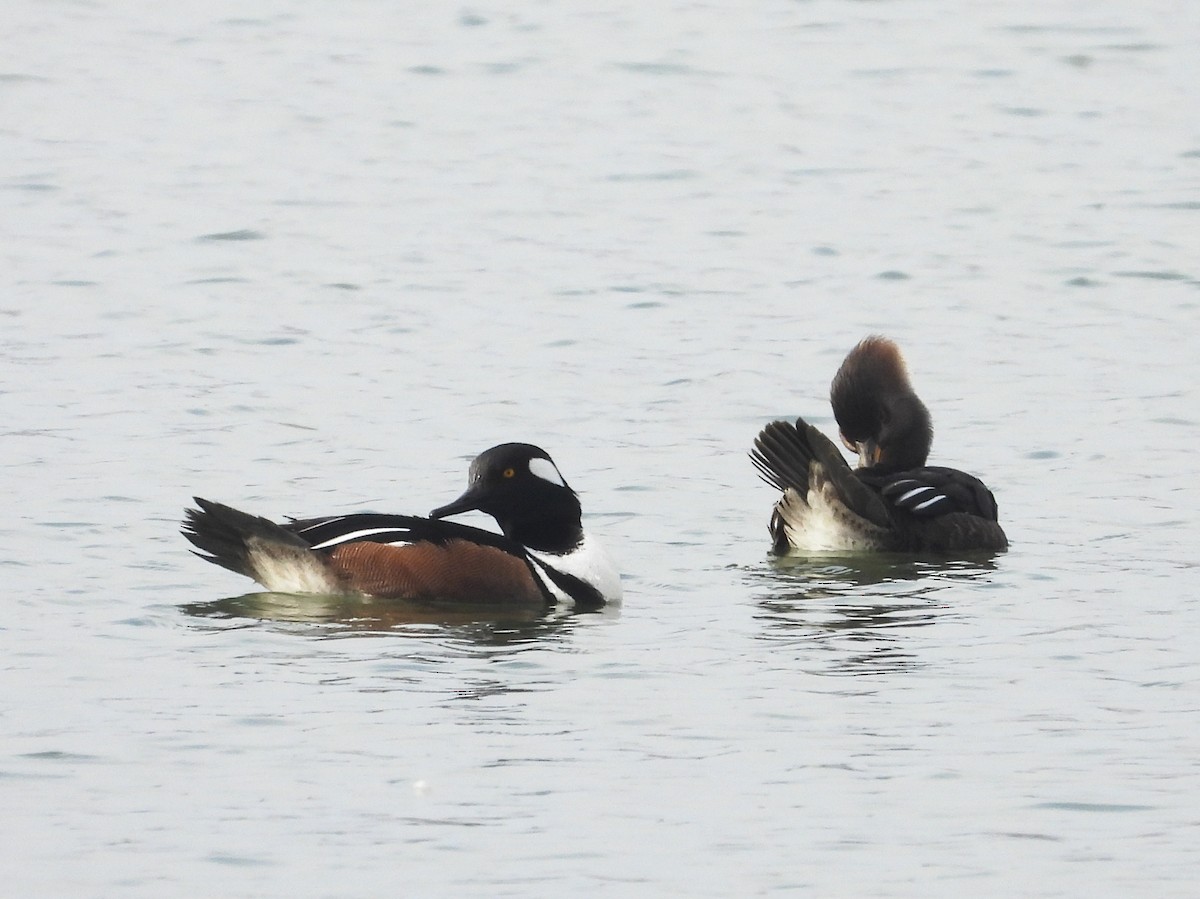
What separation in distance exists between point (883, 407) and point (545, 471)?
241cm

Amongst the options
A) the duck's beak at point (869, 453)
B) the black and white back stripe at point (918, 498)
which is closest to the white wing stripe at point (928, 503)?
the black and white back stripe at point (918, 498)

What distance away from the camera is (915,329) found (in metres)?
16.5

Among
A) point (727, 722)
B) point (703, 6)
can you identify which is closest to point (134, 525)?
point (727, 722)

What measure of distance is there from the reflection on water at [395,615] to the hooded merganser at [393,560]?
53 mm

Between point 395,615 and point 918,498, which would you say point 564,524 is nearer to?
point 395,615

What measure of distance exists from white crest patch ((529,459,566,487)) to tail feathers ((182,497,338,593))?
1.08 meters

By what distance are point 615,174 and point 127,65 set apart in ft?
22.7

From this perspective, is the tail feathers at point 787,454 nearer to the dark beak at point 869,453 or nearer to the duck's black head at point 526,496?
the dark beak at point 869,453

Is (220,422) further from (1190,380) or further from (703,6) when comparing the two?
(703,6)

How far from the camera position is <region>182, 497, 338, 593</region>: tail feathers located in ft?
33.0

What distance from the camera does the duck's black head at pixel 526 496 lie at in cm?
1066

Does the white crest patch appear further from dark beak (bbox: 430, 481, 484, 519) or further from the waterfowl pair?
dark beak (bbox: 430, 481, 484, 519)

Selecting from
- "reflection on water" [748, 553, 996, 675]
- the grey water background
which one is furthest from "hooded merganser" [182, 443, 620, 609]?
"reflection on water" [748, 553, 996, 675]

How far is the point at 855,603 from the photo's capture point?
10.5 meters
